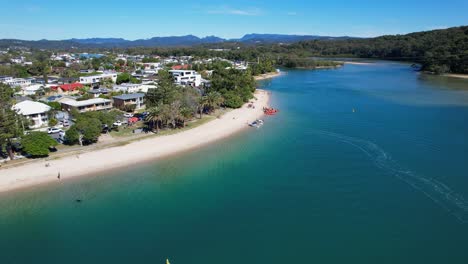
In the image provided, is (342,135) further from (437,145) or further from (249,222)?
(249,222)

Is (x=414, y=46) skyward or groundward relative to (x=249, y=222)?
skyward

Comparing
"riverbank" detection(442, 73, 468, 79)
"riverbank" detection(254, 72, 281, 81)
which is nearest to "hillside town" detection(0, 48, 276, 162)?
"riverbank" detection(254, 72, 281, 81)

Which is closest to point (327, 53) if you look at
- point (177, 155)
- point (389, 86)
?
point (389, 86)

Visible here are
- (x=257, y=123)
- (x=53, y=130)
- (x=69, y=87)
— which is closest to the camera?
(x=53, y=130)

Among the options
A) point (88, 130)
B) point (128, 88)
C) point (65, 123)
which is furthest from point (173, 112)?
point (128, 88)

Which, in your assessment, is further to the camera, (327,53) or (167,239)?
(327,53)

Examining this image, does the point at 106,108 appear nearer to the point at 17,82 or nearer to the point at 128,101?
the point at 128,101

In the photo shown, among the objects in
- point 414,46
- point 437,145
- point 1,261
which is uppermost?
point 414,46
